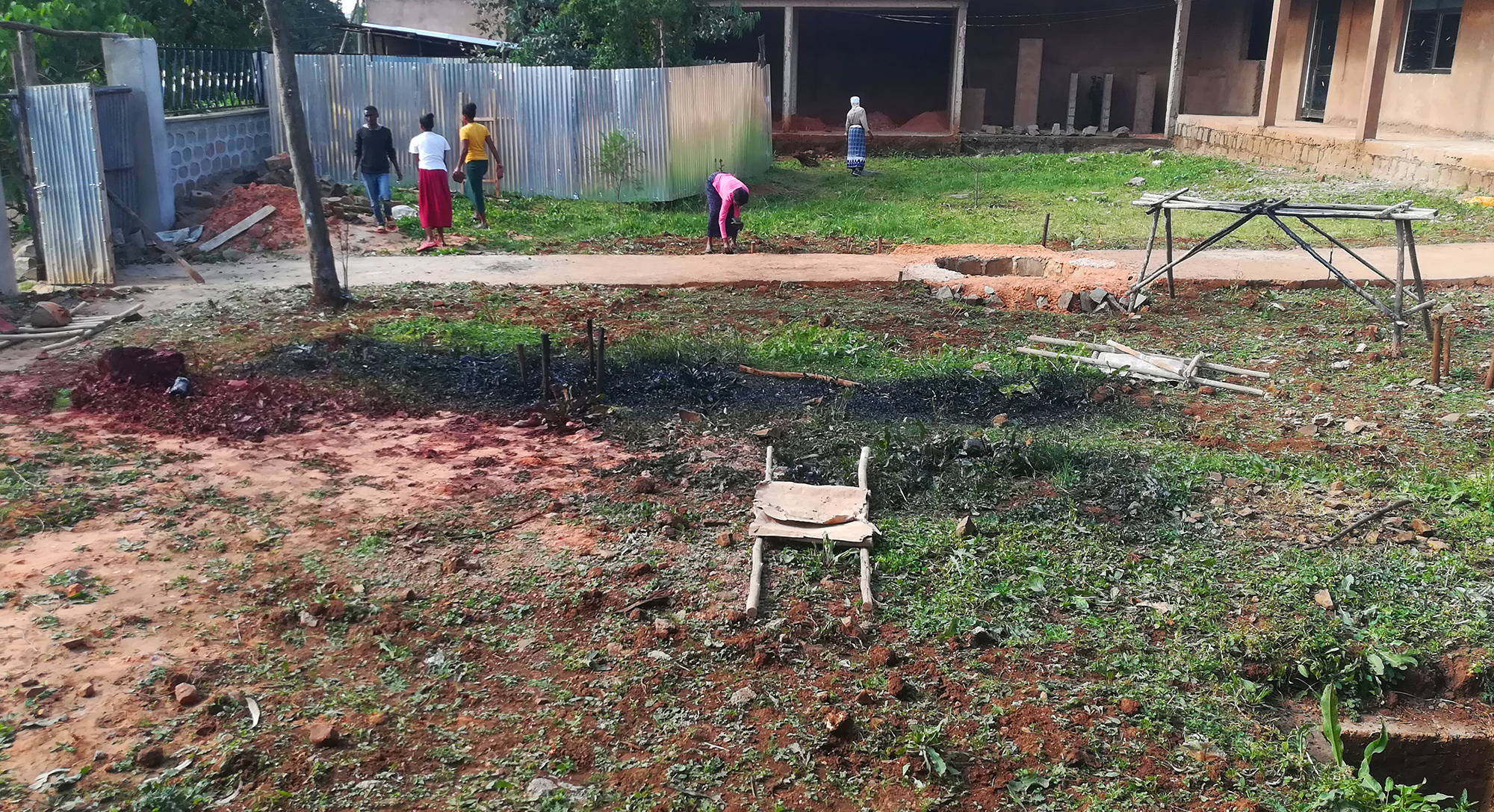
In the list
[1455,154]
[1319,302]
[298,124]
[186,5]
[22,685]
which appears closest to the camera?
[22,685]

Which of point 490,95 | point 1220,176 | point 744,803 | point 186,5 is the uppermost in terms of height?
point 186,5

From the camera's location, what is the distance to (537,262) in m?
12.1

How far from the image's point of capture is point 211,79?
15.0 meters

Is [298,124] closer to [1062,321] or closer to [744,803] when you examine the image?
[1062,321]

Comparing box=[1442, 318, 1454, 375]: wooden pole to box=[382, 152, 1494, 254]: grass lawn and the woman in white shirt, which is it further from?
the woman in white shirt

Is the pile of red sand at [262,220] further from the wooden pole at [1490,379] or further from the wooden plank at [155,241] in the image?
the wooden pole at [1490,379]

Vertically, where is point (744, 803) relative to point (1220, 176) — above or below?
below

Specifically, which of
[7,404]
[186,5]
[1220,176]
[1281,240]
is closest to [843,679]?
[7,404]

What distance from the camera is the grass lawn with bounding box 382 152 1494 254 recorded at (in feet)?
43.7

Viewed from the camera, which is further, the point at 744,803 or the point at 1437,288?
the point at 1437,288

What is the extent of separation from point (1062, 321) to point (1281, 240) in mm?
5160

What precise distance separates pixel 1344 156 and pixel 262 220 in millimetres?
15330

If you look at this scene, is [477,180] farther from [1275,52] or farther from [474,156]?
[1275,52]

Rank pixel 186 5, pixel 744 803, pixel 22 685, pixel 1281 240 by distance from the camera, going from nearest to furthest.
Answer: pixel 744 803, pixel 22 685, pixel 1281 240, pixel 186 5
